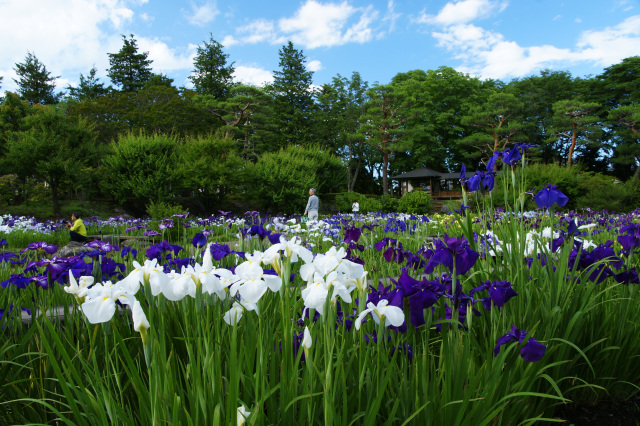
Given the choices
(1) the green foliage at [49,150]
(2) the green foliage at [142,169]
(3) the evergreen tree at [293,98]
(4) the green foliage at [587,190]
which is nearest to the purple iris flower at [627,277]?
(4) the green foliage at [587,190]

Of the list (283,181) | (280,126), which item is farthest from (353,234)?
(280,126)

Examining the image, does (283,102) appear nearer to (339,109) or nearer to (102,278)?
(339,109)

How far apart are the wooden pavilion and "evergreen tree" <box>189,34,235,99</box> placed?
61.0 feet

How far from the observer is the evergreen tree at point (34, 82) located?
123ft

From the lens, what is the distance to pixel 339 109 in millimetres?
36219

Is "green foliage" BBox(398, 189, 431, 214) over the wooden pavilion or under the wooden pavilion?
under

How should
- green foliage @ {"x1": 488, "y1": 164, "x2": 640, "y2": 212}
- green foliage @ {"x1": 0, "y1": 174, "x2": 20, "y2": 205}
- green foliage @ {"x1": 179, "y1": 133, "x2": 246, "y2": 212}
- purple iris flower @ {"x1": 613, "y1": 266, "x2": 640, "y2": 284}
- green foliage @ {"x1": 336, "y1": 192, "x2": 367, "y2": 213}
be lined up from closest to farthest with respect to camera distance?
purple iris flower @ {"x1": 613, "y1": 266, "x2": 640, "y2": 284} < green foliage @ {"x1": 488, "y1": 164, "x2": 640, "y2": 212} < green foliage @ {"x1": 0, "y1": 174, "x2": 20, "y2": 205} < green foliage @ {"x1": 179, "y1": 133, "x2": 246, "y2": 212} < green foliage @ {"x1": 336, "y1": 192, "x2": 367, "y2": 213}

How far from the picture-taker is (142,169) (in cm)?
1744

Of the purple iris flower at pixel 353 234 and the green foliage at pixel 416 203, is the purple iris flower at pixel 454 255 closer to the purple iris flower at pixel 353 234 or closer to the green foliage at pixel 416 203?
the purple iris flower at pixel 353 234

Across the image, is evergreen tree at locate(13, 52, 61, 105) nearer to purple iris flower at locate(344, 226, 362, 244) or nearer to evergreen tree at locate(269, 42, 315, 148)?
evergreen tree at locate(269, 42, 315, 148)

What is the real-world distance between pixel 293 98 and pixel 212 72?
8423mm

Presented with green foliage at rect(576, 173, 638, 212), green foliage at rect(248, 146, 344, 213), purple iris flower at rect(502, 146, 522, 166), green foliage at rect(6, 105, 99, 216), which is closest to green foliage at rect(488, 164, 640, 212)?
green foliage at rect(576, 173, 638, 212)

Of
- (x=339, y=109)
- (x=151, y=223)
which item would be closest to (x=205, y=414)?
(x=151, y=223)

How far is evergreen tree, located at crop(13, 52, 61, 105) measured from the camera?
123 feet
